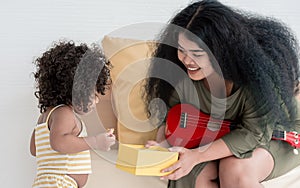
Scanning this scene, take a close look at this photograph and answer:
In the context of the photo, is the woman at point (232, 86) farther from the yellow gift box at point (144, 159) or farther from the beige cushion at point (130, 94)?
the beige cushion at point (130, 94)

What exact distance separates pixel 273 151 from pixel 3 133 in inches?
36.6

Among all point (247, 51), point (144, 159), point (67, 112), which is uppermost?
point (247, 51)

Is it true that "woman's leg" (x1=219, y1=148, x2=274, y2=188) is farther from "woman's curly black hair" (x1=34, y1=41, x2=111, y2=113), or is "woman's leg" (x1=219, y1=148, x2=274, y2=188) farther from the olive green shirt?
"woman's curly black hair" (x1=34, y1=41, x2=111, y2=113)

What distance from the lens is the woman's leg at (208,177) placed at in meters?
1.47

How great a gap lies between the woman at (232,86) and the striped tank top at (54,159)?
0.19 metres

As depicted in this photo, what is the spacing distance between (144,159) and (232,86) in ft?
1.04

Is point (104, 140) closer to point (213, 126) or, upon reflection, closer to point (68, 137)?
point (68, 137)

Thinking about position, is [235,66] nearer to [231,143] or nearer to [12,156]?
[231,143]

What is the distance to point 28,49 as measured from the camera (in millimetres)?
1916

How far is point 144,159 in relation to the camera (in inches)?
54.7

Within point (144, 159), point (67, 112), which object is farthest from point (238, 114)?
point (67, 112)

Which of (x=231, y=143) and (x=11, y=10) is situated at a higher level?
(x=11, y=10)

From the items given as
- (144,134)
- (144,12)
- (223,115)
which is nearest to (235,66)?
(223,115)

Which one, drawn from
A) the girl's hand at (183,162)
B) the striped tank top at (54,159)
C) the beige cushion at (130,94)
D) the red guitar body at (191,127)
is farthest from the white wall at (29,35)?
the girl's hand at (183,162)
